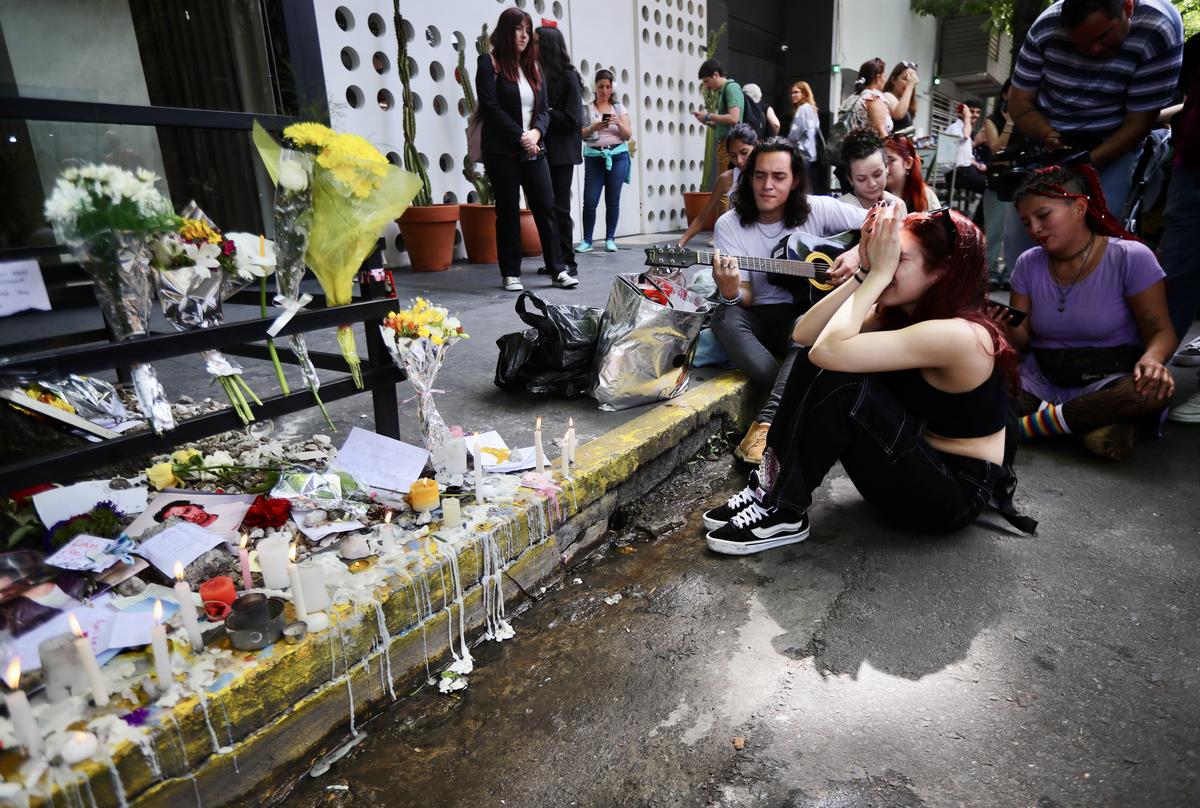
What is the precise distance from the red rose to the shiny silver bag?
5.07 ft

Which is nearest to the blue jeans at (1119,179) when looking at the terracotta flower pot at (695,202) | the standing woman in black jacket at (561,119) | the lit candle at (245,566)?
the standing woman in black jacket at (561,119)

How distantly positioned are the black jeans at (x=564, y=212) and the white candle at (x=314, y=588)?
14.1 ft

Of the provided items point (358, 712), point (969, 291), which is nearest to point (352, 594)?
point (358, 712)

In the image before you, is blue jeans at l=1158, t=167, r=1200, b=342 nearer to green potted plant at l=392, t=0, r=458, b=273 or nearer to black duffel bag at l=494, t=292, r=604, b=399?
black duffel bag at l=494, t=292, r=604, b=399

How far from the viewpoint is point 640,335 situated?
3.28 m

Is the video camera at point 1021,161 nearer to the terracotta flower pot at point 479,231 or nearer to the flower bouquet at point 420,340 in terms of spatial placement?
the flower bouquet at point 420,340

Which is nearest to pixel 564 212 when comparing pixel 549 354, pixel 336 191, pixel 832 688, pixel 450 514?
pixel 549 354

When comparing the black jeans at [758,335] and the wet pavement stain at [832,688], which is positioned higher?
the black jeans at [758,335]

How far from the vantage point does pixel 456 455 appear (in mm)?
2494

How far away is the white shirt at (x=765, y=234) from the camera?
370 cm

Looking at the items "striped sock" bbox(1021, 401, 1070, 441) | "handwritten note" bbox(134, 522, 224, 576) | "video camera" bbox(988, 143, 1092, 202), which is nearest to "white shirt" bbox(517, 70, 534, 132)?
"video camera" bbox(988, 143, 1092, 202)

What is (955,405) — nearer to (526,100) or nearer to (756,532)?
(756,532)

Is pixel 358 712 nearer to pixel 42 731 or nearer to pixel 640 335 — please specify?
pixel 42 731

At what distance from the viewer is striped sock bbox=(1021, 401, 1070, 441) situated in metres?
3.40
